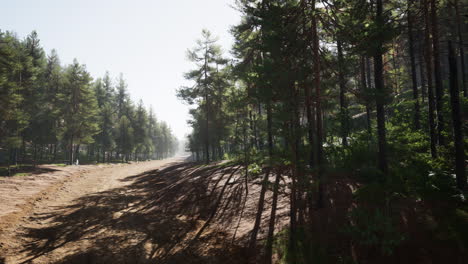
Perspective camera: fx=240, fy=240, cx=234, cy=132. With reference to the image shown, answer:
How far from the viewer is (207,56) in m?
28.6

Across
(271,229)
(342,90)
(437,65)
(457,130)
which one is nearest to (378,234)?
(271,229)

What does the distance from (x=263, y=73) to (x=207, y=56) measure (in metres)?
19.9

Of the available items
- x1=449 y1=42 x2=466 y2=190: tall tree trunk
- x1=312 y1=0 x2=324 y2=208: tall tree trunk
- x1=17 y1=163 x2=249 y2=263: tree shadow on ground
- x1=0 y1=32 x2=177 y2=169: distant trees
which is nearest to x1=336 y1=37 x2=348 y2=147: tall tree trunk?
x1=312 y1=0 x2=324 y2=208: tall tree trunk

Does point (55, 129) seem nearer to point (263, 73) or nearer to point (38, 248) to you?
point (38, 248)

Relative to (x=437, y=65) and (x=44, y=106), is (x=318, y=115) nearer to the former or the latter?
(x=437, y=65)

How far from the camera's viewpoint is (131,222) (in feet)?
35.3

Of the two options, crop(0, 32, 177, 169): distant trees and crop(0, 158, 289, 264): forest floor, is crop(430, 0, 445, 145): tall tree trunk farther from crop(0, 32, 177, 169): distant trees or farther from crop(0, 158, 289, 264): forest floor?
crop(0, 32, 177, 169): distant trees

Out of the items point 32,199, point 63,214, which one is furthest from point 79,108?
point 63,214

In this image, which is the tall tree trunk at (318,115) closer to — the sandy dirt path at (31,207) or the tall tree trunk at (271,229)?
the tall tree trunk at (271,229)

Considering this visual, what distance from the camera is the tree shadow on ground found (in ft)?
25.5

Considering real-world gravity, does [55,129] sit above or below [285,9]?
below

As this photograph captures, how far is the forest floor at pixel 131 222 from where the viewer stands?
7832 mm

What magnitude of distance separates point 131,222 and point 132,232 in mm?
1231

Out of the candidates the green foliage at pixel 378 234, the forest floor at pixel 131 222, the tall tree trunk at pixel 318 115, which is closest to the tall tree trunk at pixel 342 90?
the tall tree trunk at pixel 318 115
